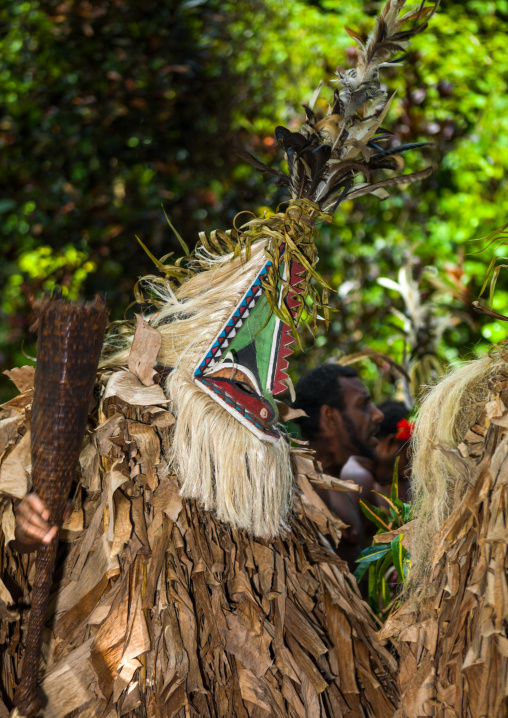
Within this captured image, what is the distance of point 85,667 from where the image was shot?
1027 mm

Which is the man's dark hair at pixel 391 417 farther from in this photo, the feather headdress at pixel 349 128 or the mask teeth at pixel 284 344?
the feather headdress at pixel 349 128

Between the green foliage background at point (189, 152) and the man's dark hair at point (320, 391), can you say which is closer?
the man's dark hair at point (320, 391)

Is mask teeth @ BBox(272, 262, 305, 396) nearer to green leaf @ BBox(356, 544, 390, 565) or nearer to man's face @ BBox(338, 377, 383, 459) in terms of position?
green leaf @ BBox(356, 544, 390, 565)

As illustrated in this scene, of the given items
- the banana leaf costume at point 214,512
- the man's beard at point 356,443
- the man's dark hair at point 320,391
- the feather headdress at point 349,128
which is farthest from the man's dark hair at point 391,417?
the feather headdress at point 349,128

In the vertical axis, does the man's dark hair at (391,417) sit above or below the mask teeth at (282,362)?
below

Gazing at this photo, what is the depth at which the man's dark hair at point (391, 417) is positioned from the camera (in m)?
2.84

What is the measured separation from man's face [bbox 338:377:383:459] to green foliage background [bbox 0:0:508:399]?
65 centimetres

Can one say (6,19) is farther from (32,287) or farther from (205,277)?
(205,277)

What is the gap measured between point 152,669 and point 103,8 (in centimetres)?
313

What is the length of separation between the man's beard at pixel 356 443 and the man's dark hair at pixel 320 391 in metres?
0.05

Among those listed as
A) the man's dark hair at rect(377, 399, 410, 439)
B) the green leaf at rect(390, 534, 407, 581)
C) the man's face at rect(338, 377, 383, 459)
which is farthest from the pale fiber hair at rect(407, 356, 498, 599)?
the man's dark hair at rect(377, 399, 410, 439)

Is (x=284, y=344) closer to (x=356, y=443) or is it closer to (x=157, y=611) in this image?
(x=157, y=611)

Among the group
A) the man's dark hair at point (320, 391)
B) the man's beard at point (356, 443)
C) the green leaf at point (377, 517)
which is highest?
the green leaf at point (377, 517)

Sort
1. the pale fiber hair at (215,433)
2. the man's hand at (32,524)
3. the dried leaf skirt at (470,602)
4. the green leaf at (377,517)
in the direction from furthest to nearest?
1. the green leaf at (377,517)
2. the pale fiber hair at (215,433)
3. the man's hand at (32,524)
4. the dried leaf skirt at (470,602)
